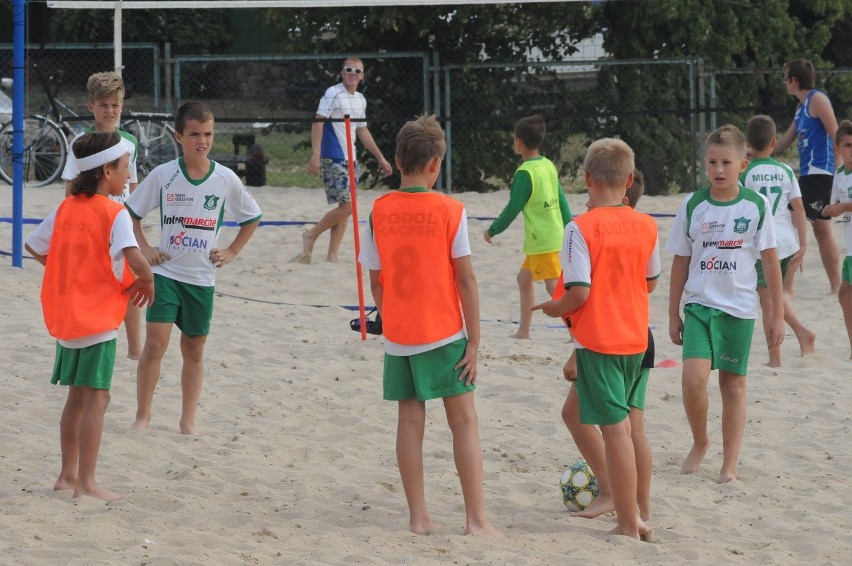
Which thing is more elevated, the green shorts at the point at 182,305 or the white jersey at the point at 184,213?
the white jersey at the point at 184,213

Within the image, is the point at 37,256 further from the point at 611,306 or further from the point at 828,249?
the point at 828,249

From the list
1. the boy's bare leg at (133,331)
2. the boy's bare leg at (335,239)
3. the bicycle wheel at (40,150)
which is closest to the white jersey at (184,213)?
the boy's bare leg at (133,331)

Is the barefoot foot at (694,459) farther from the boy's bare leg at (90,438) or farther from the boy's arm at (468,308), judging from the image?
the boy's bare leg at (90,438)

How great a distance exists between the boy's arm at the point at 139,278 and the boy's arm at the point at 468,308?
120 centimetres

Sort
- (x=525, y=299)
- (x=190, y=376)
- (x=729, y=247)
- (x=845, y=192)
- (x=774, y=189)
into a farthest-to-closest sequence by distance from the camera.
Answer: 1. (x=525, y=299)
2. (x=845, y=192)
3. (x=774, y=189)
4. (x=190, y=376)
5. (x=729, y=247)

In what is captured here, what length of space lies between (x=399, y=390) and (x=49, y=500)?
1.50 meters

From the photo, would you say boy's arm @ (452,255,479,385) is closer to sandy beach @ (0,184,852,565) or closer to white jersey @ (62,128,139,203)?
sandy beach @ (0,184,852,565)

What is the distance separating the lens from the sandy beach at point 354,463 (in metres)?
4.51

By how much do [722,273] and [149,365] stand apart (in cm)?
266

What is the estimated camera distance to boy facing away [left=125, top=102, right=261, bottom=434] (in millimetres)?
5855

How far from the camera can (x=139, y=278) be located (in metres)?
4.86

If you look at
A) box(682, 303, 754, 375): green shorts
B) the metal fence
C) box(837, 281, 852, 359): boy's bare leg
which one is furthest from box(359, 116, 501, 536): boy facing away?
the metal fence

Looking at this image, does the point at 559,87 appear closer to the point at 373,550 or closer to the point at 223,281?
the point at 223,281

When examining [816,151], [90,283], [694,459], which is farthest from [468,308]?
[816,151]
